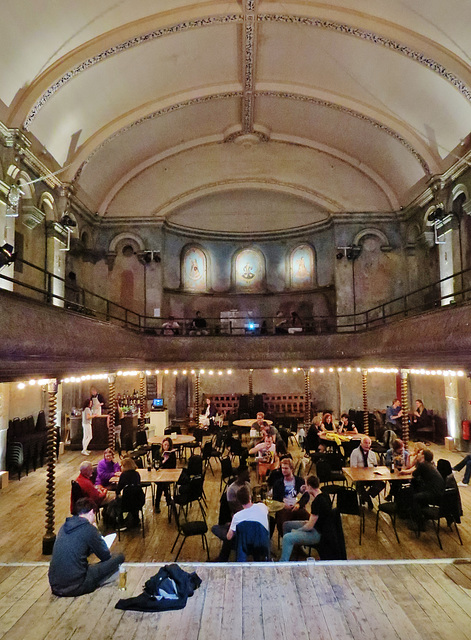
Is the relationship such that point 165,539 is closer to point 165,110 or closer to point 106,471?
point 106,471

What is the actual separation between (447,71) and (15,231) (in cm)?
1306

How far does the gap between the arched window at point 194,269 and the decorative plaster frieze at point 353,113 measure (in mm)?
8135

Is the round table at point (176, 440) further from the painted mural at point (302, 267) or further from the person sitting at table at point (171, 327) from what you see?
the painted mural at point (302, 267)

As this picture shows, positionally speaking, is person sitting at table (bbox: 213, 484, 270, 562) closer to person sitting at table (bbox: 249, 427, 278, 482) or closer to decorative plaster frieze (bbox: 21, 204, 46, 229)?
person sitting at table (bbox: 249, 427, 278, 482)

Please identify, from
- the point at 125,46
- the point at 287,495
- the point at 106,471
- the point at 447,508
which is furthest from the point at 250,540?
the point at 125,46

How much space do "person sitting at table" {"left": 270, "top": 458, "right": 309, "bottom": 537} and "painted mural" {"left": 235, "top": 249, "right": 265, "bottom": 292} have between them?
14.9 metres

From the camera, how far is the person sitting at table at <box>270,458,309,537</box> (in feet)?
23.6

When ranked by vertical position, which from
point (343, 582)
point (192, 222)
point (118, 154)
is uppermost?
point (118, 154)

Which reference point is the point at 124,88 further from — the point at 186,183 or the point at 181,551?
the point at 181,551

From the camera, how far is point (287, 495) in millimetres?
7598

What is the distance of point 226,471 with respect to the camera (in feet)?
31.9

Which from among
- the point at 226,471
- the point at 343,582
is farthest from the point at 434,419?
the point at 343,582

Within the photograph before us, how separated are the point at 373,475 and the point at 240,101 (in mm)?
13883

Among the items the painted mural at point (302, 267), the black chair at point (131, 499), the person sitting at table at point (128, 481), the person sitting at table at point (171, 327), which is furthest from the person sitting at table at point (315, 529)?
the painted mural at point (302, 267)
